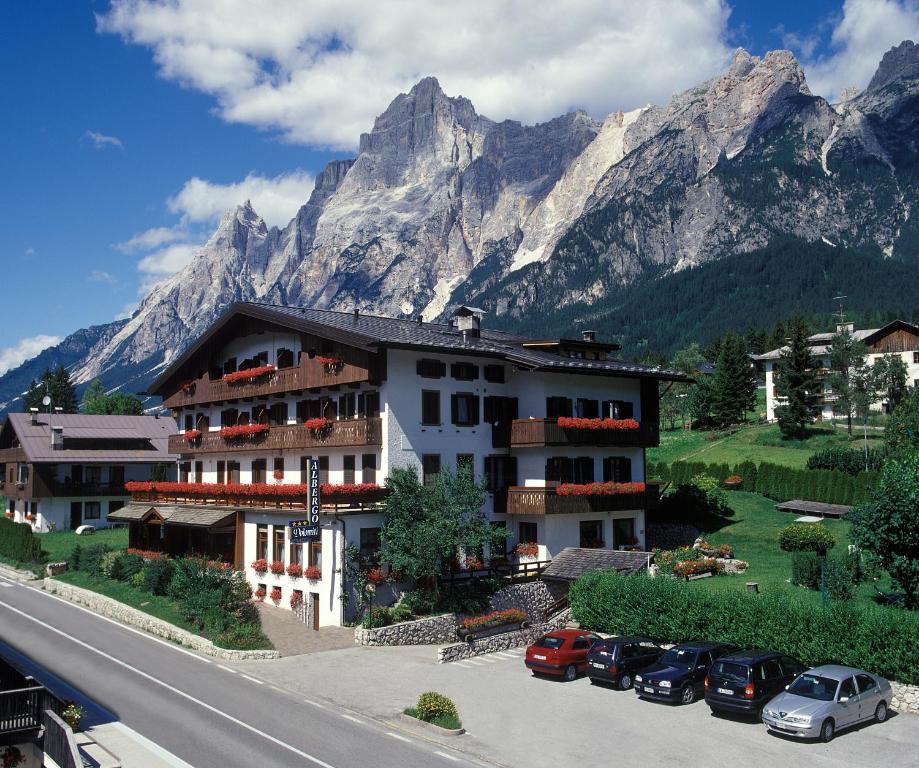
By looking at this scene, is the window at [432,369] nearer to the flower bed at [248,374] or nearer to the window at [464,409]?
the window at [464,409]

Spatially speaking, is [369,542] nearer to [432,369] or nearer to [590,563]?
[432,369]

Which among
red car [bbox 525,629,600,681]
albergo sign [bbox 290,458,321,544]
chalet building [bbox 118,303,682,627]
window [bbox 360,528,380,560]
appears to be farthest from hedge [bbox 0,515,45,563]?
red car [bbox 525,629,600,681]

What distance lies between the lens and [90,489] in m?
76.7

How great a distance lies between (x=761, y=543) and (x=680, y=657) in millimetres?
23950

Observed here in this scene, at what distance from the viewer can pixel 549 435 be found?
4584cm

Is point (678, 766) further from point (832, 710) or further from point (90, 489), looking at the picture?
point (90, 489)

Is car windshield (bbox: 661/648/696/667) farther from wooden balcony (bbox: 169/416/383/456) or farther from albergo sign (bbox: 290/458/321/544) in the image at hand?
wooden balcony (bbox: 169/416/383/456)

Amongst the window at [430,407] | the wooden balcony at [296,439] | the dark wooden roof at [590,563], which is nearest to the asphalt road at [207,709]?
the wooden balcony at [296,439]

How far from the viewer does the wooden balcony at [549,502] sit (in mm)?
45688

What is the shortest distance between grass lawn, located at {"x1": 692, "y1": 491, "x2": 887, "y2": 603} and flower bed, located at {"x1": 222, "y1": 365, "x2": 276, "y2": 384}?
25920mm

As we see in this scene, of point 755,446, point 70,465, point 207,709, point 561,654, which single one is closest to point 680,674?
point 561,654

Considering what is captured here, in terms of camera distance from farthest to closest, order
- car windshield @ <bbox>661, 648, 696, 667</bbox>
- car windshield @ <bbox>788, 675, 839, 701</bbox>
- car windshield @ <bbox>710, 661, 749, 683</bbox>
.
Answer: car windshield @ <bbox>661, 648, 696, 667</bbox>, car windshield @ <bbox>710, 661, 749, 683</bbox>, car windshield @ <bbox>788, 675, 839, 701</bbox>

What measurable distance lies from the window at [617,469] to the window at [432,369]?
1155 centimetres

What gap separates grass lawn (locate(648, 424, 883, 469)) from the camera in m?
80.3
